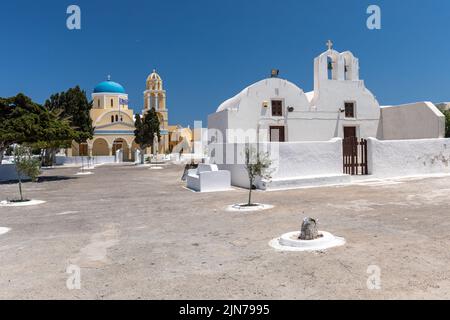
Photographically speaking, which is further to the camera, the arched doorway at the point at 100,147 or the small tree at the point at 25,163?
the arched doorway at the point at 100,147

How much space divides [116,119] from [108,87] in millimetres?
7654

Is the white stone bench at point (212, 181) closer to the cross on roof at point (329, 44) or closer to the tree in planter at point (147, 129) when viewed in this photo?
the cross on roof at point (329, 44)

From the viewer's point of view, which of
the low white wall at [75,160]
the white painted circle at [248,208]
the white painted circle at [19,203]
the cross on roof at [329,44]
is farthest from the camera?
the low white wall at [75,160]

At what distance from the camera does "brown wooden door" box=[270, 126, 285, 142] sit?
21.9m

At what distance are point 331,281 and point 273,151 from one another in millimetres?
11415

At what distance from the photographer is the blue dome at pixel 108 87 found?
6106cm

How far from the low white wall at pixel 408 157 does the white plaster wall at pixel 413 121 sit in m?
2.36

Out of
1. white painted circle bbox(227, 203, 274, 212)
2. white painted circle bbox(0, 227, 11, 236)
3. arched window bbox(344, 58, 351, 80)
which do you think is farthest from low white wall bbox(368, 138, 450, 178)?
white painted circle bbox(0, 227, 11, 236)

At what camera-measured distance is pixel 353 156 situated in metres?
18.7

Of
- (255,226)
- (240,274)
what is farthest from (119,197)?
(240,274)

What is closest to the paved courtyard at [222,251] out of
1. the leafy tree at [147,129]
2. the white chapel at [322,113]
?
the white chapel at [322,113]

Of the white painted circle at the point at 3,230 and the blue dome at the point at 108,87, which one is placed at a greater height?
the blue dome at the point at 108,87

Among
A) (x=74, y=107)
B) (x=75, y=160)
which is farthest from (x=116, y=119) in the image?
(x=74, y=107)
